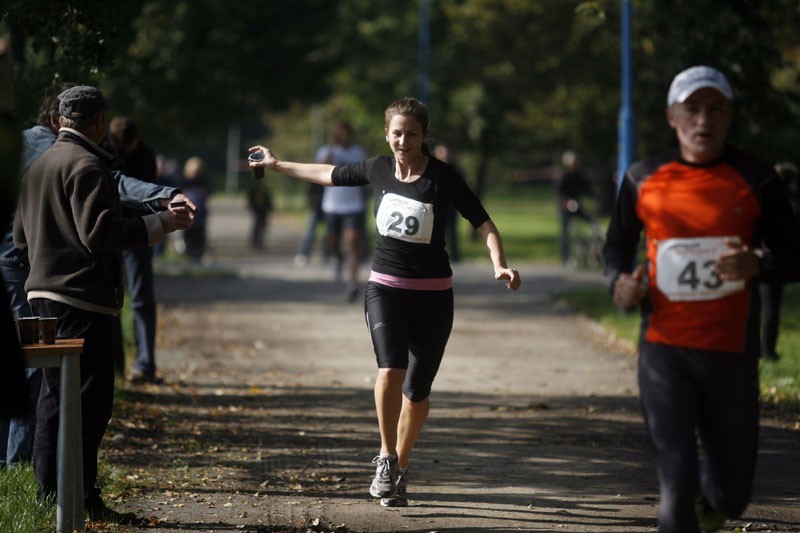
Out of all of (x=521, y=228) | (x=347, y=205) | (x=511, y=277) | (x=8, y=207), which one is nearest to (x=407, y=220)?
(x=511, y=277)

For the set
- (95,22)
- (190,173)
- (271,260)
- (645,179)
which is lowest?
(271,260)

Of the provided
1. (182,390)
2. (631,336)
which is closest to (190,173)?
(631,336)

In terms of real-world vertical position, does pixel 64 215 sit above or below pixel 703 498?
above

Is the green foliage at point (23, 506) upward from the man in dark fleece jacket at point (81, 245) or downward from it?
downward

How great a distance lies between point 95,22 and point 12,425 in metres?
2.64

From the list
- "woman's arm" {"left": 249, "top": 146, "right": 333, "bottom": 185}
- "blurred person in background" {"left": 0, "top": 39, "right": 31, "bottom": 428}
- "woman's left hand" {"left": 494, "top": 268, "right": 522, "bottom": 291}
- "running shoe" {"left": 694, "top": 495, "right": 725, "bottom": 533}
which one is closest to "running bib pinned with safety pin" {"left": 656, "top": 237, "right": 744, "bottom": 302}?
"running shoe" {"left": 694, "top": 495, "right": 725, "bottom": 533}

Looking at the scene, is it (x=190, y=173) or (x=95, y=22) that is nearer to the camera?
(x=95, y=22)

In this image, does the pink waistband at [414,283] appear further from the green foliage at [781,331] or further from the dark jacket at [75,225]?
the green foliage at [781,331]

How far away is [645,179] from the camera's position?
5.27 meters

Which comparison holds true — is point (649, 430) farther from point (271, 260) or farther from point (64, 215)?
point (271, 260)

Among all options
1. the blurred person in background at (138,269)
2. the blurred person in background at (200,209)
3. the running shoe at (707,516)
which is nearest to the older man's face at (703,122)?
the running shoe at (707,516)

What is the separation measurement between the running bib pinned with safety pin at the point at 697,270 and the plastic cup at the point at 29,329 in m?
2.66

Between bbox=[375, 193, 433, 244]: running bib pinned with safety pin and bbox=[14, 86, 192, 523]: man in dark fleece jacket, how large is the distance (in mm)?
1089

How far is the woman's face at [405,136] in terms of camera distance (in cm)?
711
